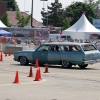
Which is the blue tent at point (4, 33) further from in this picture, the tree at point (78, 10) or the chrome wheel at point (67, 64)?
the tree at point (78, 10)

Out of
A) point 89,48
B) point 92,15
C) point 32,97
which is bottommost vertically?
point 32,97

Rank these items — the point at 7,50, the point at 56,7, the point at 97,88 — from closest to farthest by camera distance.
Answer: the point at 97,88 → the point at 7,50 → the point at 56,7

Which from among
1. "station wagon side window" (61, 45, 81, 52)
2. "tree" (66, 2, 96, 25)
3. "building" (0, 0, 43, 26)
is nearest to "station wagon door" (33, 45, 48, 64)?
"station wagon side window" (61, 45, 81, 52)

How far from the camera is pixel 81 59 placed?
24.1 meters

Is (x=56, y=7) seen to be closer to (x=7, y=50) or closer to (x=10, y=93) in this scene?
(x=7, y=50)

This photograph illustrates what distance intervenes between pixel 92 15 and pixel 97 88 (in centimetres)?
10192

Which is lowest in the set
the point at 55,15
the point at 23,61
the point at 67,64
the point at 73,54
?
the point at 67,64

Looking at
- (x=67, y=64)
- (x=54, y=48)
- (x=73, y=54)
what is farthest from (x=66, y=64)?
(x=54, y=48)

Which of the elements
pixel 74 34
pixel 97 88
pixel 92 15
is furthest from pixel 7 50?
pixel 92 15

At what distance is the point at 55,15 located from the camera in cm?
10700

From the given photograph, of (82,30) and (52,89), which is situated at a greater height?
(82,30)

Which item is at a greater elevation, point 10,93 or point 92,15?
point 92,15

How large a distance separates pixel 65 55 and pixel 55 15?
82701 mm

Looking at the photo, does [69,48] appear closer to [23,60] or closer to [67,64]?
[67,64]
